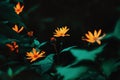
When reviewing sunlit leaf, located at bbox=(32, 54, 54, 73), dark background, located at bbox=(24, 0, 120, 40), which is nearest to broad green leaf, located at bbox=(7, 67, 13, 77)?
sunlit leaf, located at bbox=(32, 54, 54, 73)

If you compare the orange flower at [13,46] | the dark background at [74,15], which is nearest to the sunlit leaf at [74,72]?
the orange flower at [13,46]

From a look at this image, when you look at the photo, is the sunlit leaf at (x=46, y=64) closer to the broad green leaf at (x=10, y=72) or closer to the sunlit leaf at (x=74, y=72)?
the broad green leaf at (x=10, y=72)

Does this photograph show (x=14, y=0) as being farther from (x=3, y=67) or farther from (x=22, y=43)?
(x=3, y=67)

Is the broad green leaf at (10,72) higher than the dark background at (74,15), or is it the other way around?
the dark background at (74,15)

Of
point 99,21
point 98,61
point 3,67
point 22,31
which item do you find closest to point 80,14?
point 99,21

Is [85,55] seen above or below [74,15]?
below

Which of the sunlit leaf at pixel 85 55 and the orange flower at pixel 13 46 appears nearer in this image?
the sunlit leaf at pixel 85 55

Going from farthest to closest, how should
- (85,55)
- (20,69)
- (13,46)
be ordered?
(13,46) < (20,69) < (85,55)

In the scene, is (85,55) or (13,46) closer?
(85,55)

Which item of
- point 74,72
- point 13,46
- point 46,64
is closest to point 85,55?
point 74,72

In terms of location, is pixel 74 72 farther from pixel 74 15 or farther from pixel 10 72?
pixel 74 15

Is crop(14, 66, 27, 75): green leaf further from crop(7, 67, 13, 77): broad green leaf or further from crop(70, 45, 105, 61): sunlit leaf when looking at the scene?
crop(70, 45, 105, 61): sunlit leaf
